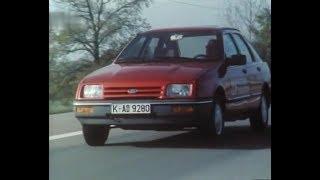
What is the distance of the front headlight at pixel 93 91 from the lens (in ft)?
11.5

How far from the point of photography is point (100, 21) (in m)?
3.57

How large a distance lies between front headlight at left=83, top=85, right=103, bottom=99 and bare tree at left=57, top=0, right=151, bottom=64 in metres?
0.17

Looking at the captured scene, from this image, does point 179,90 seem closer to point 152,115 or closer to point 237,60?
point 152,115

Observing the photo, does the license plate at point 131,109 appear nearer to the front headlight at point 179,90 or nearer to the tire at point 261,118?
the front headlight at point 179,90

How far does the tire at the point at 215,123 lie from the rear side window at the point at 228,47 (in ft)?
1.13

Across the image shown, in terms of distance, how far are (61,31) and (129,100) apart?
0.64 metres

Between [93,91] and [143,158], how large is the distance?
0.55 metres

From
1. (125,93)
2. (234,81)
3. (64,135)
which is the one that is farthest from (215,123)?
(64,135)

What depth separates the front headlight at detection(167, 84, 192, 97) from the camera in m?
3.52

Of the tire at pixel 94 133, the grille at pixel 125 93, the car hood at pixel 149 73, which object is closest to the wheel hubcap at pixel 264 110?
the car hood at pixel 149 73
